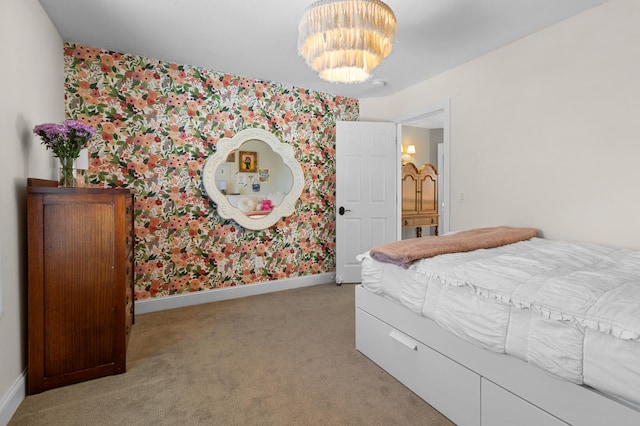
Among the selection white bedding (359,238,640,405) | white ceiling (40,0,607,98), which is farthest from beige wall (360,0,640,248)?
white bedding (359,238,640,405)

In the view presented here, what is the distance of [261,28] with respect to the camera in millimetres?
2572

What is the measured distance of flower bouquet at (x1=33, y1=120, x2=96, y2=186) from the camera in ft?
6.33

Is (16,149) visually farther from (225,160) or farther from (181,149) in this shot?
Answer: (225,160)

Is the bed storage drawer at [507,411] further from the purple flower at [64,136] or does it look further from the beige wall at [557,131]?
the purple flower at [64,136]

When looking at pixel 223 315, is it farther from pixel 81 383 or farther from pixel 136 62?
pixel 136 62

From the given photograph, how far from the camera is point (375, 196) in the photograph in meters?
4.16

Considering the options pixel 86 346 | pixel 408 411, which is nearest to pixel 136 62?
pixel 86 346

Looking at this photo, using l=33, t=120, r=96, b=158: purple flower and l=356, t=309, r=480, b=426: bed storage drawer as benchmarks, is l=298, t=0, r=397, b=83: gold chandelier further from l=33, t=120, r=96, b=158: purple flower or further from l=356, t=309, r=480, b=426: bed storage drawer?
l=356, t=309, r=480, b=426: bed storage drawer

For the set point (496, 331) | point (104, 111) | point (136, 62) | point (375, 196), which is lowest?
point (496, 331)

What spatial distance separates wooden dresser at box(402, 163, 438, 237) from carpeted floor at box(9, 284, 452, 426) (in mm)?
3045

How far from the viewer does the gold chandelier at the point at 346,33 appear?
1.61 meters

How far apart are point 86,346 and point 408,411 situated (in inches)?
73.9

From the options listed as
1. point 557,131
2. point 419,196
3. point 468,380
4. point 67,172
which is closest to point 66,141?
point 67,172

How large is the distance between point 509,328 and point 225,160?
2.96 meters
